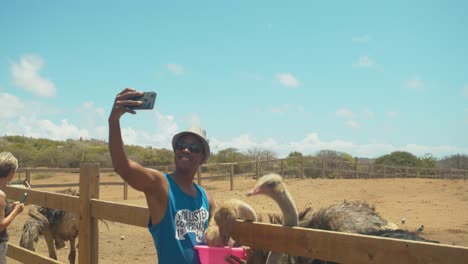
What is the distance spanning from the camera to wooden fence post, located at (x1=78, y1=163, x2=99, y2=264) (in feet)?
12.3

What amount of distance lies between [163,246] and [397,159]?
38877 mm

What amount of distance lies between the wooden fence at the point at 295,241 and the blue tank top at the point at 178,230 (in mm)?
358

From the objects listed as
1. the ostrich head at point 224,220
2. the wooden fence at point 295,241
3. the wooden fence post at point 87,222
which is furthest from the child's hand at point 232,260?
the wooden fence post at point 87,222

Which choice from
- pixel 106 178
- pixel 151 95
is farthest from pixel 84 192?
pixel 106 178

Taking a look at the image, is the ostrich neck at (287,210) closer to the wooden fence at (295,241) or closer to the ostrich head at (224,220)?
the wooden fence at (295,241)

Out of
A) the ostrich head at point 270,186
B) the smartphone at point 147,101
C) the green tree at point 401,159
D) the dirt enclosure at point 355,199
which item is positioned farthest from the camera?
the green tree at point 401,159

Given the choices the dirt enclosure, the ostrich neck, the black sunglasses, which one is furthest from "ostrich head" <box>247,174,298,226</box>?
the dirt enclosure

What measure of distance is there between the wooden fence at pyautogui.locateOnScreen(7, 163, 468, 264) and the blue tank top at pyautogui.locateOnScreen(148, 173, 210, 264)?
1.18ft

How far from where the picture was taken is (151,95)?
2180 mm

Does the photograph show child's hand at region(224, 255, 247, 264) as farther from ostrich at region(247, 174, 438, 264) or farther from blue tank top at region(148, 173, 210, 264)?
ostrich at region(247, 174, 438, 264)

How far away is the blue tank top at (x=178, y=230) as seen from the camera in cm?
226

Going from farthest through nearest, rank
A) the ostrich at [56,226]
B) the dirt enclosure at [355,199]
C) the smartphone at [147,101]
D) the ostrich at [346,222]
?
1. the dirt enclosure at [355,199]
2. the ostrich at [56,226]
3. the ostrich at [346,222]
4. the smartphone at [147,101]

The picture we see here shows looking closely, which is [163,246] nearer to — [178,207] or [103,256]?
[178,207]

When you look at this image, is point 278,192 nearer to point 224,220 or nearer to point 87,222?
point 224,220
